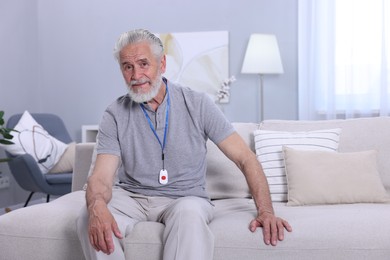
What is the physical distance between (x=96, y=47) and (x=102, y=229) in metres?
3.80

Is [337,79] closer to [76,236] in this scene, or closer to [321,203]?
[321,203]

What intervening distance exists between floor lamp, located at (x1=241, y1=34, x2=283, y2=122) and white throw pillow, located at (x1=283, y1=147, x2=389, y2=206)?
2.06 m

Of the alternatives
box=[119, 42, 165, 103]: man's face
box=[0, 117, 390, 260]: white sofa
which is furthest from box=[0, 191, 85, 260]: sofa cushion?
box=[119, 42, 165, 103]: man's face

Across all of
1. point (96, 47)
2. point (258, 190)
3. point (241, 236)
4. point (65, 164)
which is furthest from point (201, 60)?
point (241, 236)

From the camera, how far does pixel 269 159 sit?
2.50 m

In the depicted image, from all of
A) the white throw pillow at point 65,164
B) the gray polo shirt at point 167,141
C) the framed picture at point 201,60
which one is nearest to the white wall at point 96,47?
the framed picture at point 201,60

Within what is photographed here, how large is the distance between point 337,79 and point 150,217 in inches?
117

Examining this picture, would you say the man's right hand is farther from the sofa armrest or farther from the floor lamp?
the floor lamp

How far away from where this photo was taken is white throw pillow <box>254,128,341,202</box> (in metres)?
2.46

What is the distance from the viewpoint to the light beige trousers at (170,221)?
1639mm

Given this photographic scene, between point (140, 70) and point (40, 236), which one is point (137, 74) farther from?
point (40, 236)

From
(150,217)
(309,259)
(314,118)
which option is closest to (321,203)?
(309,259)

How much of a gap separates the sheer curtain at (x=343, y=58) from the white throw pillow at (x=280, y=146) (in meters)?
2.05

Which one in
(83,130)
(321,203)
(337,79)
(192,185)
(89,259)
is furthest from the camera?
(83,130)
